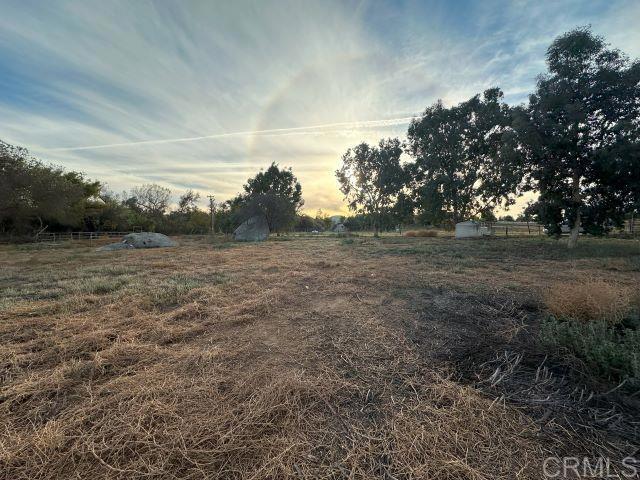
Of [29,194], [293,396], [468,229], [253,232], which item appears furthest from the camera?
[468,229]

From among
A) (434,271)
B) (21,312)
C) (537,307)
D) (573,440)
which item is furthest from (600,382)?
(21,312)

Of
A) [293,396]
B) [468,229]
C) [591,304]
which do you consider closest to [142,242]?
[293,396]

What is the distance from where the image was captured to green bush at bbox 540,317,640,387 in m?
2.22

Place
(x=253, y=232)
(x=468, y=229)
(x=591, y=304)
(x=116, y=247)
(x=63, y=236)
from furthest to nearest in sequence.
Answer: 1. (x=468, y=229)
2. (x=253, y=232)
3. (x=63, y=236)
4. (x=116, y=247)
5. (x=591, y=304)

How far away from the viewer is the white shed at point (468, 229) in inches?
1134

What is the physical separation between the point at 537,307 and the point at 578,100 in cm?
1473

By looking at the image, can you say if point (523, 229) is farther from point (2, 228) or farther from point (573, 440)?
point (2, 228)

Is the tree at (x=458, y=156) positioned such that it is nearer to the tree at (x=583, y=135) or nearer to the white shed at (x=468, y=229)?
the white shed at (x=468, y=229)

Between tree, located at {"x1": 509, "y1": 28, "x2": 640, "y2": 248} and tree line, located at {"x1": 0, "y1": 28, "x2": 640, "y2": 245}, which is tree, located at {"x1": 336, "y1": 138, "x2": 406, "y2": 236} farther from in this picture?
tree, located at {"x1": 509, "y1": 28, "x2": 640, "y2": 248}

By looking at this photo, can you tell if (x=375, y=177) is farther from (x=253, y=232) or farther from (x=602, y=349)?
(x=602, y=349)

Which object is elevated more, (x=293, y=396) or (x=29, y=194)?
(x=29, y=194)

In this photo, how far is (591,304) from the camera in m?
3.42

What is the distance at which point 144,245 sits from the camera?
18859mm

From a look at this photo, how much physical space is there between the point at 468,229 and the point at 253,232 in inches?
933
